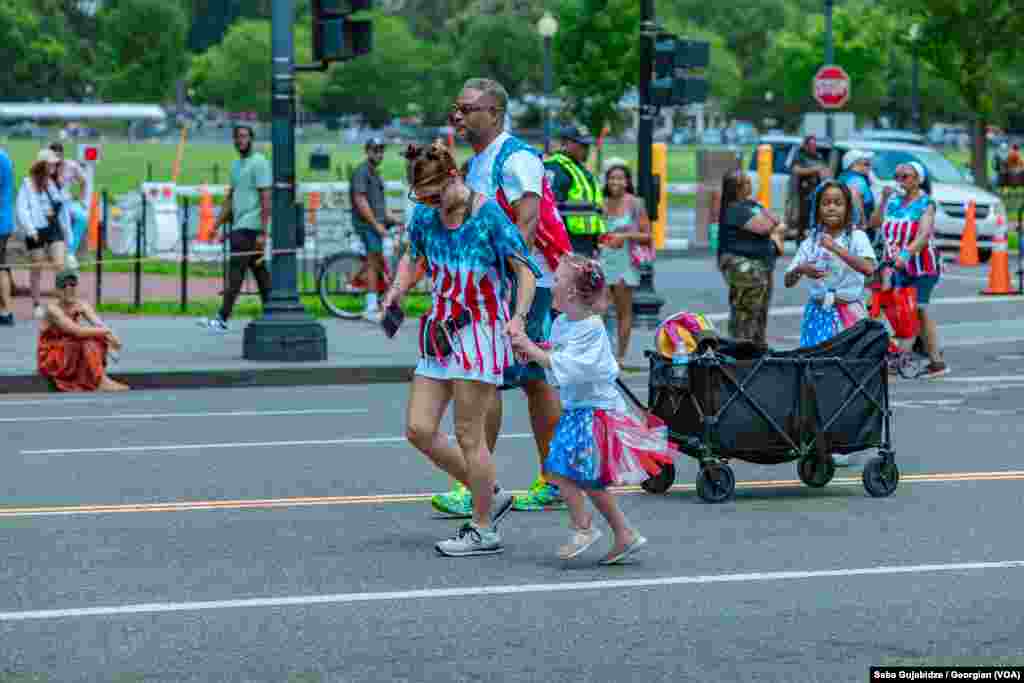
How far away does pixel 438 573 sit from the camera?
328 inches

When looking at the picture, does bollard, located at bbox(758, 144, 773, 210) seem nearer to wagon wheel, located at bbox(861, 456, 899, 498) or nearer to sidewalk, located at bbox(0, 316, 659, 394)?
sidewalk, located at bbox(0, 316, 659, 394)

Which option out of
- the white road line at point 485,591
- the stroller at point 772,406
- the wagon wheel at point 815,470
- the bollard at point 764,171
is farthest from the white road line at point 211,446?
the bollard at point 764,171

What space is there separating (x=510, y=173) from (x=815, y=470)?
2459 mm

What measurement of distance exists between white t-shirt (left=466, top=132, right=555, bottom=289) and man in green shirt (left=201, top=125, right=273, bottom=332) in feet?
34.3

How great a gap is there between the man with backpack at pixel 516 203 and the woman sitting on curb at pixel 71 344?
21.5ft

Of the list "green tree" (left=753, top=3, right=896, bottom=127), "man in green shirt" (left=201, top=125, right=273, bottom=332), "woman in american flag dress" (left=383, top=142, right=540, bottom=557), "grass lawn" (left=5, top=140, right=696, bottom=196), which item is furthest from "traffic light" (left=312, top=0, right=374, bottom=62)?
"green tree" (left=753, top=3, right=896, bottom=127)

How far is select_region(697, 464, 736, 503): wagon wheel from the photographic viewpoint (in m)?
10.1

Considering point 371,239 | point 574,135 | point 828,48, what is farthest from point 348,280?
point 828,48

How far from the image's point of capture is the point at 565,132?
1427 cm

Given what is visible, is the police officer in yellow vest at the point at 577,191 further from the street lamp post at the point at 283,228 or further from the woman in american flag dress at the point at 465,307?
the woman in american flag dress at the point at 465,307

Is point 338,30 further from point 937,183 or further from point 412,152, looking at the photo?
point 937,183

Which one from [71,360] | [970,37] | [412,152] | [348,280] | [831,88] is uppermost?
[970,37]

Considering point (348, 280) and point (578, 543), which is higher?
point (348, 280)

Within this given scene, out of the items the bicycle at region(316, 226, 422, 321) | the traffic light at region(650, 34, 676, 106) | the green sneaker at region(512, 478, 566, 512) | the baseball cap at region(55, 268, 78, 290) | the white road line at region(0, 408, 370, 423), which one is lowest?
the white road line at region(0, 408, 370, 423)
